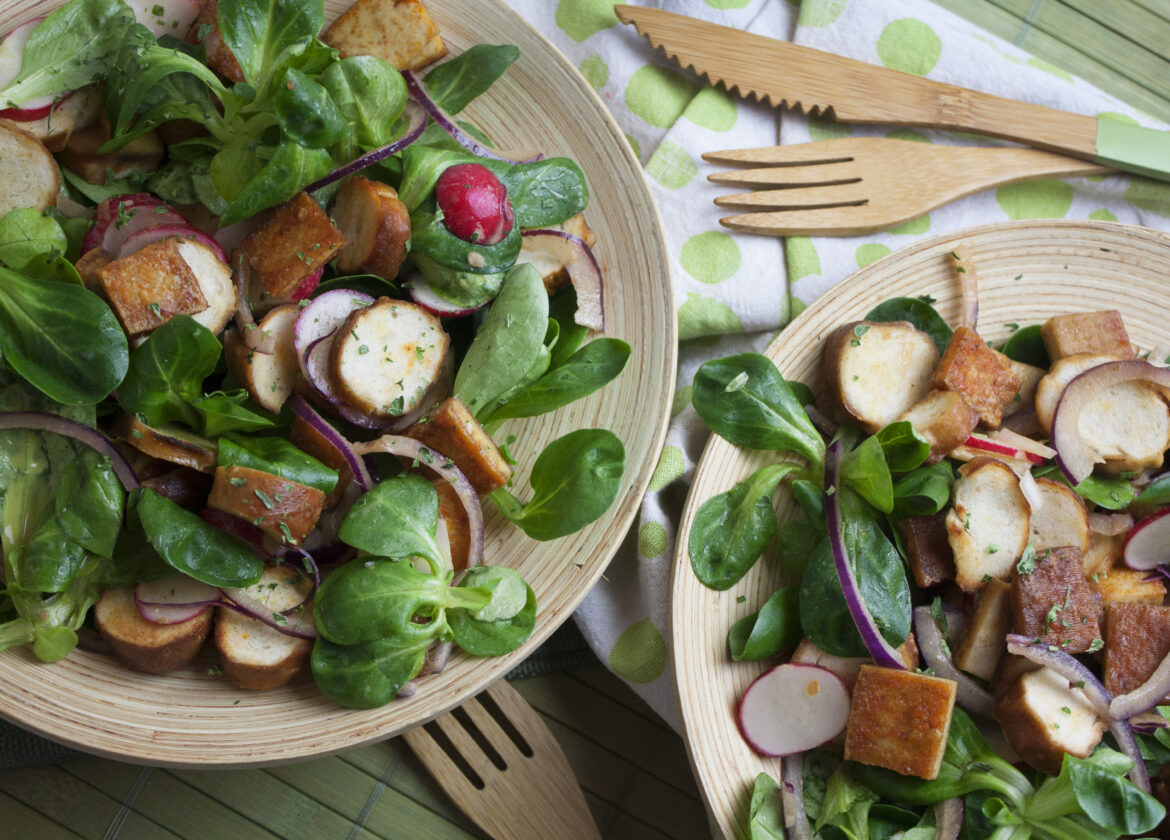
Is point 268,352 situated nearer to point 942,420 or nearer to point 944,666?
point 942,420

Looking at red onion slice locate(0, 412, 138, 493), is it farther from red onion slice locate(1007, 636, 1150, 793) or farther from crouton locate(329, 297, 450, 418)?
red onion slice locate(1007, 636, 1150, 793)

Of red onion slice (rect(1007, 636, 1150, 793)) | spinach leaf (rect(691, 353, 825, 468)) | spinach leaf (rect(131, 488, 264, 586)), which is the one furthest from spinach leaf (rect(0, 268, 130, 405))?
red onion slice (rect(1007, 636, 1150, 793))

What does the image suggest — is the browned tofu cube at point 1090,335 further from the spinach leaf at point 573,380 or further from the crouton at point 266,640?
the crouton at point 266,640

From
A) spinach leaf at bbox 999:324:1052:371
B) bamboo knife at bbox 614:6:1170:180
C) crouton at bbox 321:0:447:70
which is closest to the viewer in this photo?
crouton at bbox 321:0:447:70

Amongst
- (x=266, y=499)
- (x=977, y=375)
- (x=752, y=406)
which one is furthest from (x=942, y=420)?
(x=266, y=499)

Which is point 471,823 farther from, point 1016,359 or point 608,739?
point 1016,359

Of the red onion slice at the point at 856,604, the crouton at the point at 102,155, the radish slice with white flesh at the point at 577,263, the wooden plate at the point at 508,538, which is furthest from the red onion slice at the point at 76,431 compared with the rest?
the red onion slice at the point at 856,604

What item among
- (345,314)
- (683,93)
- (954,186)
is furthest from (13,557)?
(954,186)
